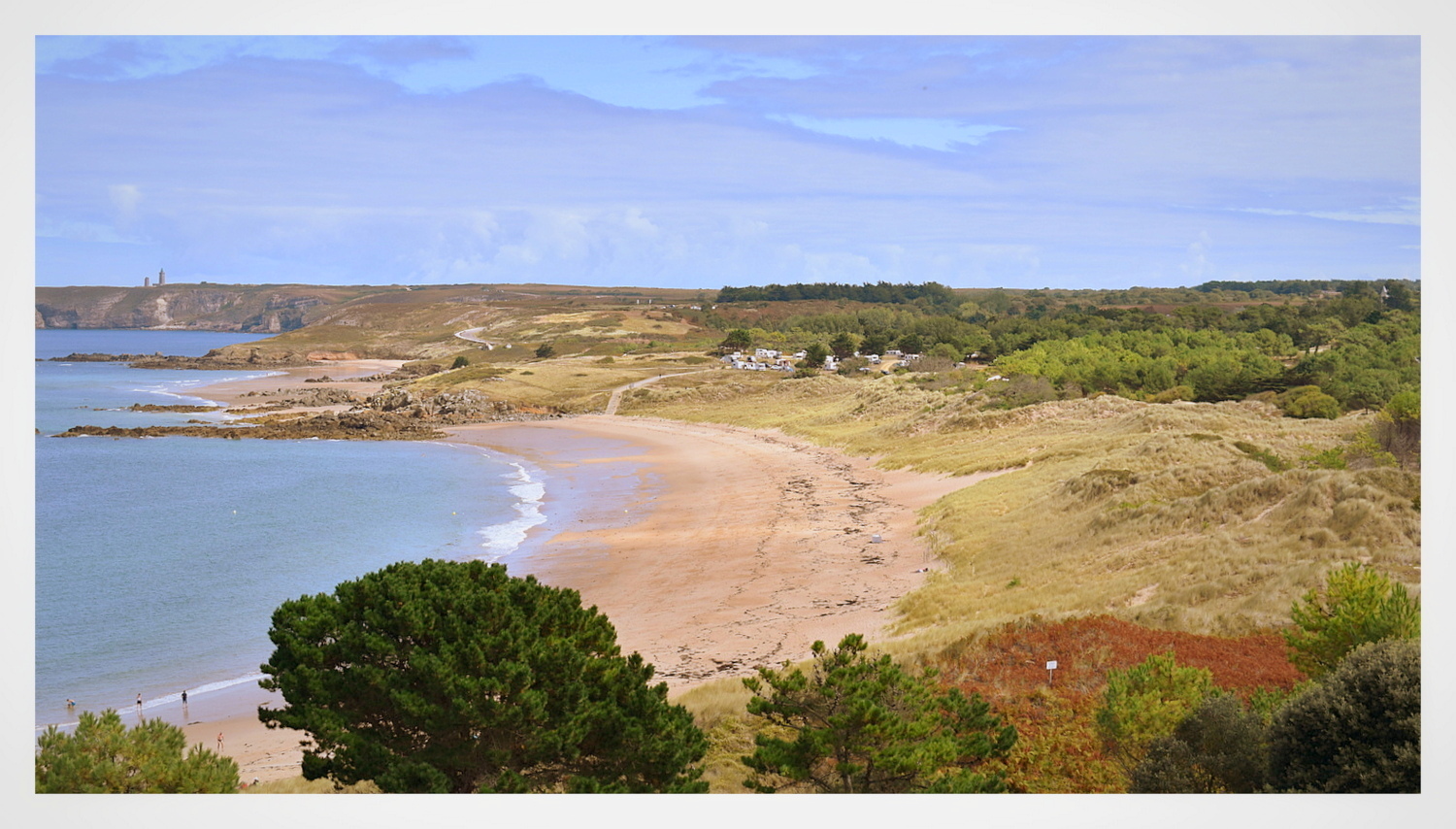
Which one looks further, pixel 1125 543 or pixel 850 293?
pixel 850 293

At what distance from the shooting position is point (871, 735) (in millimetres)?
7926

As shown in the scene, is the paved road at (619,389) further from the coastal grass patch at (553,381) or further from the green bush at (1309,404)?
the green bush at (1309,404)

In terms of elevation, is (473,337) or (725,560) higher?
(473,337)

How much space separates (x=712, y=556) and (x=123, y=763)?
49.2 ft

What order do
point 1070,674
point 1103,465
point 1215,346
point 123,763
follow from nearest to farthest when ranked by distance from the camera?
point 123,763, point 1070,674, point 1103,465, point 1215,346

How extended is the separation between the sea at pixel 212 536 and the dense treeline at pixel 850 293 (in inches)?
3195

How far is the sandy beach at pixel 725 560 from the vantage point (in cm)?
1476

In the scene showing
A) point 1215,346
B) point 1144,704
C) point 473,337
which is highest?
point 473,337

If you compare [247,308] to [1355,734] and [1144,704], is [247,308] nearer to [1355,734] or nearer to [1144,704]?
[1144,704]

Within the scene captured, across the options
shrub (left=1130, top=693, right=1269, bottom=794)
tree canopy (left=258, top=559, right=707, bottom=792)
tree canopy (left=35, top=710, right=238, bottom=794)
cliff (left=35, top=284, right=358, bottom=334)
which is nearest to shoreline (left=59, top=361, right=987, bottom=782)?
tree canopy (left=35, top=710, right=238, bottom=794)

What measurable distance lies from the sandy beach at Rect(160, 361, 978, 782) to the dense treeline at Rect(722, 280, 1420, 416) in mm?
9184

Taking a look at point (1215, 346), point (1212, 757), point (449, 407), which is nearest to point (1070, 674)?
point (1212, 757)

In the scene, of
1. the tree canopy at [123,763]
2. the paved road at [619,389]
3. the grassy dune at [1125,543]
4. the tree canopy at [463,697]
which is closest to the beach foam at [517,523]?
the grassy dune at [1125,543]
